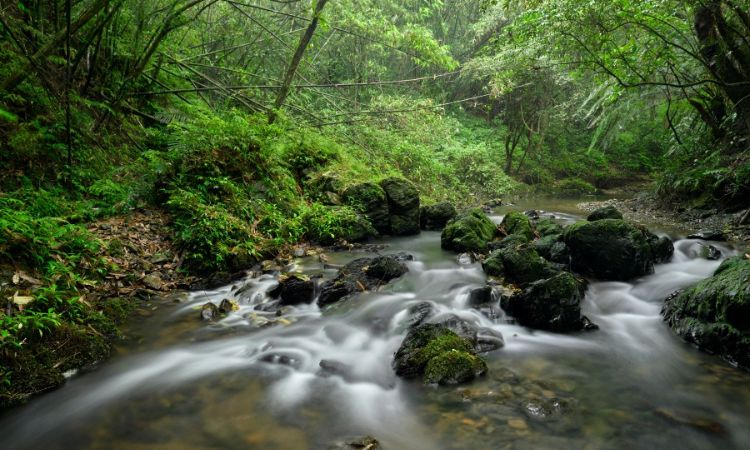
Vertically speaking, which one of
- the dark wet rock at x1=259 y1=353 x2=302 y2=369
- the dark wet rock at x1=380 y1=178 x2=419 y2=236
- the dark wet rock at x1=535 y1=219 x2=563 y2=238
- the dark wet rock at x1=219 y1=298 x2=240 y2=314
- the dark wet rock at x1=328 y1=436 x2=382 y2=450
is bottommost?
the dark wet rock at x1=328 y1=436 x2=382 y2=450

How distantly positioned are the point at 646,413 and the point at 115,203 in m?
6.65

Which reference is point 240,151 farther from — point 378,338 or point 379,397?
point 379,397

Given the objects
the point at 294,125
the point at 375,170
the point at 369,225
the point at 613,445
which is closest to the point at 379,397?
the point at 613,445

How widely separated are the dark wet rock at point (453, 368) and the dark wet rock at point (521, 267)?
2316 millimetres

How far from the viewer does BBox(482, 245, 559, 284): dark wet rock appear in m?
5.53

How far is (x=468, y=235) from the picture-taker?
7609mm

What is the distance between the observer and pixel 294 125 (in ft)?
32.8

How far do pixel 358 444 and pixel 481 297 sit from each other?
9.50 ft

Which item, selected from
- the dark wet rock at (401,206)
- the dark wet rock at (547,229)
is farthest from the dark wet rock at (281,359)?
the dark wet rock at (547,229)

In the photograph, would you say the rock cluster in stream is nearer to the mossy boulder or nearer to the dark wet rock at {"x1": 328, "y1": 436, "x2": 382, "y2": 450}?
the mossy boulder

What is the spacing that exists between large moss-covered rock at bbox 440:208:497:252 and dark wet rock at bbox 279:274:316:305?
10.8ft

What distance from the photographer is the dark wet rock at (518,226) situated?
7926 mm

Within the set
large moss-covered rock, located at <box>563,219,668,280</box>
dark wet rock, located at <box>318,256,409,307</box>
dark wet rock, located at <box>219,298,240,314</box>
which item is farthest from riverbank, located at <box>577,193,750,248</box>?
dark wet rock, located at <box>219,298,240,314</box>

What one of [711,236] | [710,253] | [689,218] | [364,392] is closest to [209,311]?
[364,392]
